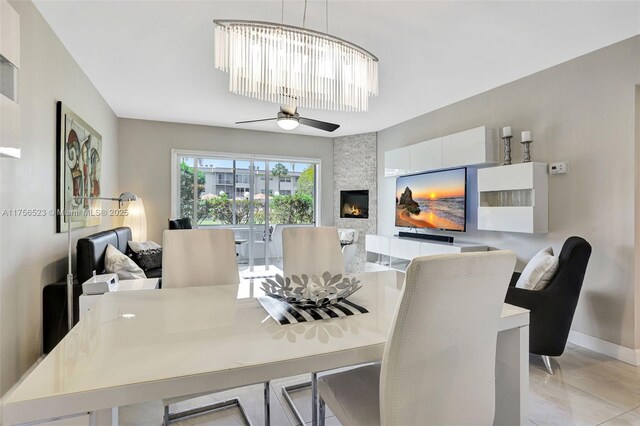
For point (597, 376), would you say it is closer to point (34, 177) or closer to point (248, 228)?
point (34, 177)

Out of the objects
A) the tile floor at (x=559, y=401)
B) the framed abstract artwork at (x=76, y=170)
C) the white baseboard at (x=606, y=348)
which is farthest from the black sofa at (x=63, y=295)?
the white baseboard at (x=606, y=348)

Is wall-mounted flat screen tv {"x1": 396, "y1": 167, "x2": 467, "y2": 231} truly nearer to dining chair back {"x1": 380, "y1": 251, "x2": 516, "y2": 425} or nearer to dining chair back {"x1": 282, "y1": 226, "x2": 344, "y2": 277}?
dining chair back {"x1": 282, "y1": 226, "x2": 344, "y2": 277}

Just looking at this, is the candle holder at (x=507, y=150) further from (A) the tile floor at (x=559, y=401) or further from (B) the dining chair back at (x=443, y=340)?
(B) the dining chair back at (x=443, y=340)

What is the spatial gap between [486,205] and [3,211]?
4.16 m

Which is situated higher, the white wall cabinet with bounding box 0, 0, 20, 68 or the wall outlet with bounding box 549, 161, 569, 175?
the white wall cabinet with bounding box 0, 0, 20, 68

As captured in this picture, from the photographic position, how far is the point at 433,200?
4555 mm

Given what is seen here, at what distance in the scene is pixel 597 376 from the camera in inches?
96.1

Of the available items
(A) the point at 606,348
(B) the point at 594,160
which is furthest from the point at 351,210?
(A) the point at 606,348

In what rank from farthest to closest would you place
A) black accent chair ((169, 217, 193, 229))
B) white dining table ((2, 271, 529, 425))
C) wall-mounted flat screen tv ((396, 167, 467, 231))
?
black accent chair ((169, 217, 193, 229)), wall-mounted flat screen tv ((396, 167, 467, 231)), white dining table ((2, 271, 529, 425))

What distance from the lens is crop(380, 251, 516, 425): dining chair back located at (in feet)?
3.24

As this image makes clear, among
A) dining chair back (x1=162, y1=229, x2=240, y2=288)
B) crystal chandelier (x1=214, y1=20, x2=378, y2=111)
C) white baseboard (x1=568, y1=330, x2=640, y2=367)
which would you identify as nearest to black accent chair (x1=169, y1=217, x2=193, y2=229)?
dining chair back (x1=162, y1=229, x2=240, y2=288)

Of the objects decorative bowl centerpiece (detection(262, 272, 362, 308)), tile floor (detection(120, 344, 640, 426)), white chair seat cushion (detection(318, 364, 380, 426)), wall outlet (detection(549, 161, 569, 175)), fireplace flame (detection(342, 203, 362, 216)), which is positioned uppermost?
wall outlet (detection(549, 161, 569, 175))

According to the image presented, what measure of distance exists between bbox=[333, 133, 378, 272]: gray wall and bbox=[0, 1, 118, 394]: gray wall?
4219 mm

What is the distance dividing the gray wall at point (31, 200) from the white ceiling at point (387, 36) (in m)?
0.25
